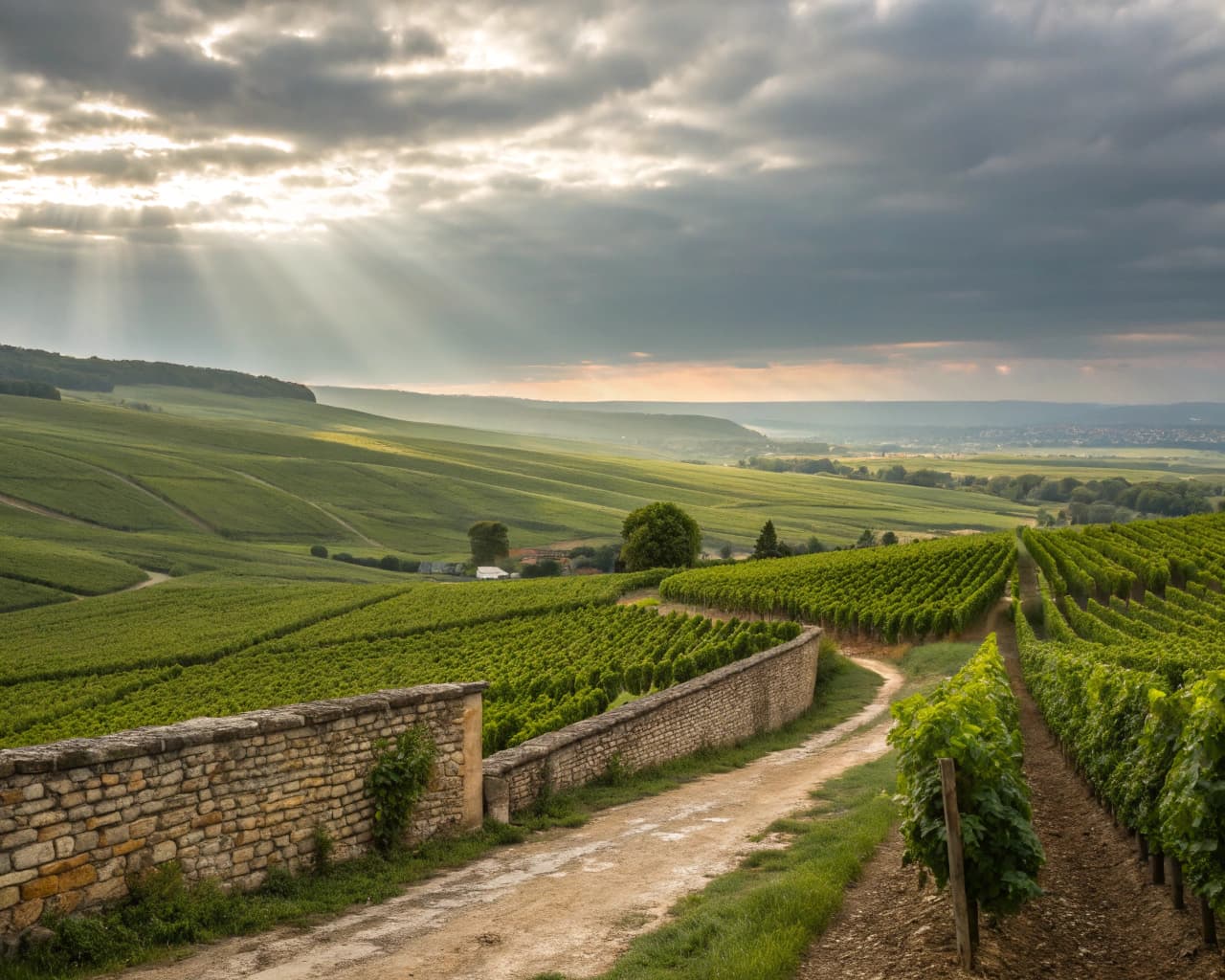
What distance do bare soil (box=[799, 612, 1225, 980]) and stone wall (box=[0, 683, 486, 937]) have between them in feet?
17.6

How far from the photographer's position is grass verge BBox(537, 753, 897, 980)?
7676mm

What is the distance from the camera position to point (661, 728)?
18.6 m

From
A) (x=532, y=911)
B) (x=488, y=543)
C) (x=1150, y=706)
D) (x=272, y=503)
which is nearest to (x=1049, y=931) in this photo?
(x=1150, y=706)

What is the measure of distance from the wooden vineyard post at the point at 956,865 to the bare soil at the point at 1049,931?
0.49 ft

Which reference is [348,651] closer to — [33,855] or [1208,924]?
[33,855]

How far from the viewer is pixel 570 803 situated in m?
14.5

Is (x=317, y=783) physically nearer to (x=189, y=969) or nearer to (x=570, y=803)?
(x=189, y=969)

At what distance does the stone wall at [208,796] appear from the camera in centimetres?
777

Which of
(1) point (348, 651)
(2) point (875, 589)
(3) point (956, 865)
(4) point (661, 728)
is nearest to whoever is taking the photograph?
(3) point (956, 865)

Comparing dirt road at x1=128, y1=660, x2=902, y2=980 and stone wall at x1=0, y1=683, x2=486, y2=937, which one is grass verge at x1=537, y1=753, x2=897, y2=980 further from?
stone wall at x1=0, y1=683, x2=486, y2=937

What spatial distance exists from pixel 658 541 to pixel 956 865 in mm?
78008

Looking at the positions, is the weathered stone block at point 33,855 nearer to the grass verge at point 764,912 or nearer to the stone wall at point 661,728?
the grass verge at point 764,912

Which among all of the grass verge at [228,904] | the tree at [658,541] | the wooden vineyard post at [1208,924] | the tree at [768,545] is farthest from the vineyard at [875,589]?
the wooden vineyard post at [1208,924]

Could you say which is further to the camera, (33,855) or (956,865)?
(33,855)
